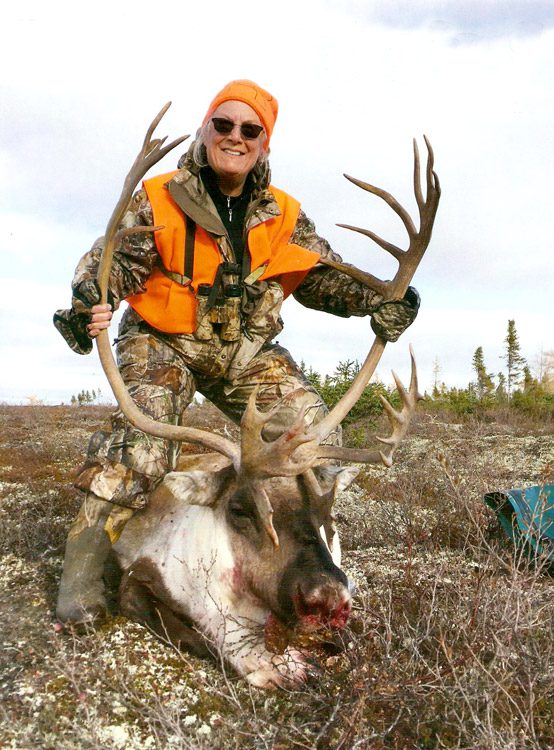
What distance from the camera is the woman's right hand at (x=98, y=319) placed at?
3961 millimetres

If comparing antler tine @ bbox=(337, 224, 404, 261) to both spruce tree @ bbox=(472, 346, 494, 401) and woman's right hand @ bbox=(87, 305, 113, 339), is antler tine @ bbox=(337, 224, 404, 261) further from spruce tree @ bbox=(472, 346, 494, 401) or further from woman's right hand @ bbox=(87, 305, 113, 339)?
spruce tree @ bbox=(472, 346, 494, 401)

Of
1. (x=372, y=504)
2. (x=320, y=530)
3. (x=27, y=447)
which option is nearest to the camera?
(x=320, y=530)

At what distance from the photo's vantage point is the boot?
3896 mm

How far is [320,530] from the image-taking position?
364 cm

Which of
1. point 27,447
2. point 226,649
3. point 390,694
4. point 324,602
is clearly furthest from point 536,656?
point 27,447

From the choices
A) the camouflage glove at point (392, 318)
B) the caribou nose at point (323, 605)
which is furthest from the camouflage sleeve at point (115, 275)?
the caribou nose at point (323, 605)

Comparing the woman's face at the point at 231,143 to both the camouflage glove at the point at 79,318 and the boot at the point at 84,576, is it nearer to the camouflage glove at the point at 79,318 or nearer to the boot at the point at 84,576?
the camouflage glove at the point at 79,318

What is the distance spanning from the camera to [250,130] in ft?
16.1

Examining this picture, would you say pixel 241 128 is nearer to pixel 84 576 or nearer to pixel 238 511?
pixel 238 511

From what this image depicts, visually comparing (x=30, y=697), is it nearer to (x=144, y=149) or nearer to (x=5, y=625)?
(x=5, y=625)

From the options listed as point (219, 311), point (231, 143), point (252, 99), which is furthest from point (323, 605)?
point (252, 99)

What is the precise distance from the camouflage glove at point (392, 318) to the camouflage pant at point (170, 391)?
0.65 meters

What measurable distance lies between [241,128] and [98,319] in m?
1.81

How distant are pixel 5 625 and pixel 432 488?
13.6ft
